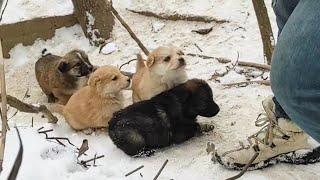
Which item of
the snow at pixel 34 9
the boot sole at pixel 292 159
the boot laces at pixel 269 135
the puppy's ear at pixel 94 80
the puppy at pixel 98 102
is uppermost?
the boot laces at pixel 269 135

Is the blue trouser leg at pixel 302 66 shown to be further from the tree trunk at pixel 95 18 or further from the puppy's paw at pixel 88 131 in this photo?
the tree trunk at pixel 95 18

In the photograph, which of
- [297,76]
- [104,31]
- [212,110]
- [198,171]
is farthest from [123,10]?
[297,76]

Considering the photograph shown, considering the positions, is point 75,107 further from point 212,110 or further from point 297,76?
point 297,76

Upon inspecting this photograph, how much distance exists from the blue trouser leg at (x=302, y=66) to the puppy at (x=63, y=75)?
3.20 metres

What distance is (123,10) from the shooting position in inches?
218

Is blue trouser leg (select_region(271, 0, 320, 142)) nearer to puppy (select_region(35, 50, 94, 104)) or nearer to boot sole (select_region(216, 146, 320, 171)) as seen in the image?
boot sole (select_region(216, 146, 320, 171))

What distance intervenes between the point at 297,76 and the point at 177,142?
190cm

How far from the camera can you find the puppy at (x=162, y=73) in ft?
12.2

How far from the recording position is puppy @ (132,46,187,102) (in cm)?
372

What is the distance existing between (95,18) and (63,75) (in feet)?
2.79

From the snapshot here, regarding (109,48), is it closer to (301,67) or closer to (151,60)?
(151,60)

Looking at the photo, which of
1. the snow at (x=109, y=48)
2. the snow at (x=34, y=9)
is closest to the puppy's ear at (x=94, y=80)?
the snow at (x=109, y=48)

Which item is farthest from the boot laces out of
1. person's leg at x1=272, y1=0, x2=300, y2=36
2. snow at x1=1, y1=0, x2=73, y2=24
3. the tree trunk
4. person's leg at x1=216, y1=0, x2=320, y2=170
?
snow at x1=1, y1=0, x2=73, y2=24

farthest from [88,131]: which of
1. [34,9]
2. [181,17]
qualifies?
[34,9]
